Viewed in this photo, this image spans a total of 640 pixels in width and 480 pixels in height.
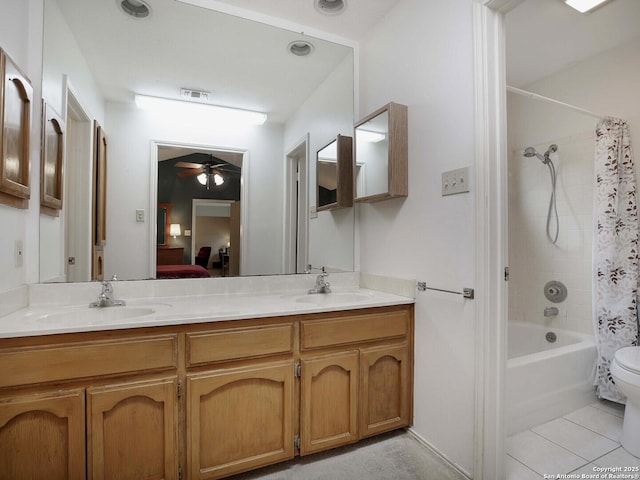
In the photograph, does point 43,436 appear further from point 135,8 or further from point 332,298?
point 135,8

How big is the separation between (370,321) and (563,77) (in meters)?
2.50

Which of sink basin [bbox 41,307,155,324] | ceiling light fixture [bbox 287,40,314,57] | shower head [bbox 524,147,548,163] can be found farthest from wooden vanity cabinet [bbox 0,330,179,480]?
shower head [bbox 524,147,548,163]

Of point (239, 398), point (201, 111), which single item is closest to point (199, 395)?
point (239, 398)

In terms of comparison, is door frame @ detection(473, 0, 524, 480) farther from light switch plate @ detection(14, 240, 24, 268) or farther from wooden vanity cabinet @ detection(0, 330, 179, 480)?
light switch plate @ detection(14, 240, 24, 268)

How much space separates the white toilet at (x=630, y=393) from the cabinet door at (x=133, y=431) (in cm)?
210

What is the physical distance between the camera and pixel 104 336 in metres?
1.22

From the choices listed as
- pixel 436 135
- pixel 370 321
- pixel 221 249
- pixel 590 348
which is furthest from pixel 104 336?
pixel 590 348

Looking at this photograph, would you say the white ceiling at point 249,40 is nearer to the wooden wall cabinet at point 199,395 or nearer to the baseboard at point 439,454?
the wooden wall cabinet at point 199,395

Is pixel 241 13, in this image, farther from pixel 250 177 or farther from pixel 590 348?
pixel 590 348

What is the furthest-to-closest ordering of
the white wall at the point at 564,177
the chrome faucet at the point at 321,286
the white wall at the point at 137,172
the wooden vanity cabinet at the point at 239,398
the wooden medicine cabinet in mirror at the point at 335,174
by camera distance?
1. the white wall at the point at 564,177
2. the wooden medicine cabinet in mirror at the point at 335,174
3. the chrome faucet at the point at 321,286
4. the white wall at the point at 137,172
5. the wooden vanity cabinet at the point at 239,398

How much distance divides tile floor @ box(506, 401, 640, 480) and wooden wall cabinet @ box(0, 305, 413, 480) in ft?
1.85

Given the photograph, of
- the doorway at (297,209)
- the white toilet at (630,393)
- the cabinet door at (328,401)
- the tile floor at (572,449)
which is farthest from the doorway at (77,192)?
the white toilet at (630,393)

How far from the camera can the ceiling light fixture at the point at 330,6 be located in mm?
1948

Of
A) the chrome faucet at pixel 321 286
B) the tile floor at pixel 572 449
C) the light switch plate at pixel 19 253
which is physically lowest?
the tile floor at pixel 572 449
